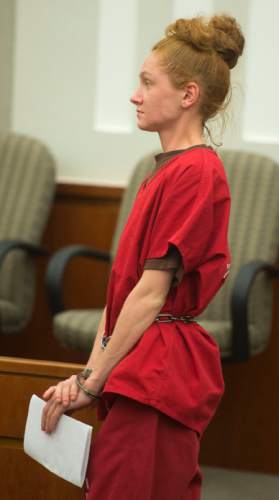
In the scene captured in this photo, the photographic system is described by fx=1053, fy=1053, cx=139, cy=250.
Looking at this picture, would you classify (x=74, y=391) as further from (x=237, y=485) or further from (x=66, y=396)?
(x=237, y=485)

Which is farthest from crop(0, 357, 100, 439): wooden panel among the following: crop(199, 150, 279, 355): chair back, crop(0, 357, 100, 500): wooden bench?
crop(199, 150, 279, 355): chair back

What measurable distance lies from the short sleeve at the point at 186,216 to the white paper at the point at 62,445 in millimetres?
326

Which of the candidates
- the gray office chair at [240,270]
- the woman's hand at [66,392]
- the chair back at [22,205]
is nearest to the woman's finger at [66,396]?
the woman's hand at [66,392]

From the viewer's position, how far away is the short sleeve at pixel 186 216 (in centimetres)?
176

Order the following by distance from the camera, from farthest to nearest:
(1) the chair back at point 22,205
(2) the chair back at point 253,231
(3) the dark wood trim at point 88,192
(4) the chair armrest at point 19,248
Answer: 1. (3) the dark wood trim at point 88,192
2. (1) the chair back at point 22,205
3. (4) the chair armrest at point 19,248
4. (2) the chair back at point 253,231

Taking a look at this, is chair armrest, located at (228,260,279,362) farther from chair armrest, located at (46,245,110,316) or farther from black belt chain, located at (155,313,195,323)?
black belt chain, located at (155,313,195,323)

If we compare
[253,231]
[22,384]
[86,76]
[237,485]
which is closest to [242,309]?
[253,231]

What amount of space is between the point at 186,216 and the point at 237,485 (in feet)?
6.56

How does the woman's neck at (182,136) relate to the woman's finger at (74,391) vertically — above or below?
above

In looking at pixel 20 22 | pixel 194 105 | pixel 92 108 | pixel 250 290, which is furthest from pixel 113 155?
pixel 194 105

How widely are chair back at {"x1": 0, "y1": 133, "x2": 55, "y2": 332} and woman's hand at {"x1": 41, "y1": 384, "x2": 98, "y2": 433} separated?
198 centimetres

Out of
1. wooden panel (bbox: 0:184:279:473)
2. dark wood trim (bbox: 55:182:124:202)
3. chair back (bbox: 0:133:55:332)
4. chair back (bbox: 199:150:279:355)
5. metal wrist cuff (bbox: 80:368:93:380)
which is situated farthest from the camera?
dark wood trim (bbox: 55:182:124:202)

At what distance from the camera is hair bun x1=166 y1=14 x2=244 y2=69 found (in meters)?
1.84

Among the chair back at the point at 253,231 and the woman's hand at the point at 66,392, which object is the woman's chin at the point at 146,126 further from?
the chair back at the point at 253,231
